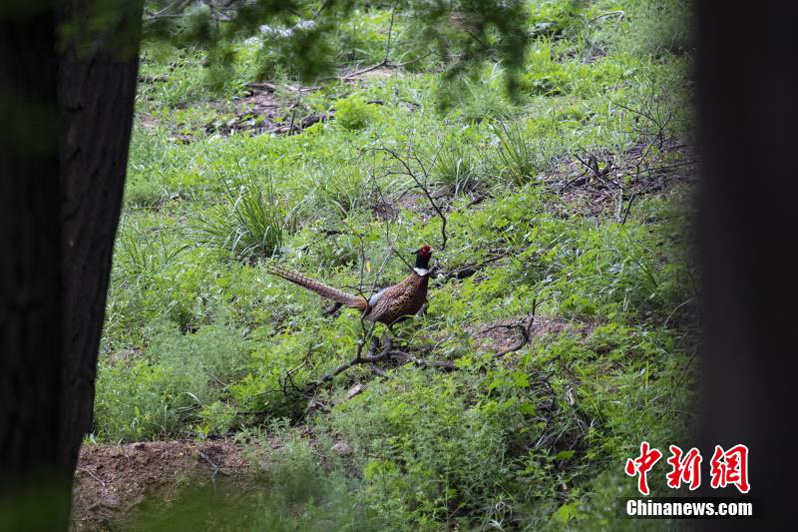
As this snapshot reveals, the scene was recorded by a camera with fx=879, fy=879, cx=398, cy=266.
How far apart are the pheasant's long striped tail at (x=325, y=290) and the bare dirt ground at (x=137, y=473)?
144cm

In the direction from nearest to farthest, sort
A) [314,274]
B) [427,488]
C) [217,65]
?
[217,65] → [427,488] → [314,274]

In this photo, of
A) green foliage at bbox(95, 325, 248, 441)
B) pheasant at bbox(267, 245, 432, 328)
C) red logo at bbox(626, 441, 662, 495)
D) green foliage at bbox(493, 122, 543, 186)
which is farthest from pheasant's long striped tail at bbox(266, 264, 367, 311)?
red logo at bbox(626, 441, 662, 495)

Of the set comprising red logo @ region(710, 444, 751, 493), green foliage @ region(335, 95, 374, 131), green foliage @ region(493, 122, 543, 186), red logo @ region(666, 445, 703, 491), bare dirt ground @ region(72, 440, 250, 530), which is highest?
green foliage @ region(335, 95, 374, 131)

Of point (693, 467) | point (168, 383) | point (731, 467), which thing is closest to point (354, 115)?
point (168, 383)

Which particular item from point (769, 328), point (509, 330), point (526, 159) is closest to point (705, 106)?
point (769, 328)

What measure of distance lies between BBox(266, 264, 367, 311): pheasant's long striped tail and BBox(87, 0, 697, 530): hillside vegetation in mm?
125

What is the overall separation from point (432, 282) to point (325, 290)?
0.80 metres

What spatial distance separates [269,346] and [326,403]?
2.33 ft

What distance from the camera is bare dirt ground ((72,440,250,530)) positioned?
4207mm

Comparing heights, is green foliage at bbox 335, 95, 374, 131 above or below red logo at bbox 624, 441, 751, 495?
above

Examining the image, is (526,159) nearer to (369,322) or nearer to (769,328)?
(369,322)

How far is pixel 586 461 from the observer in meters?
4.14

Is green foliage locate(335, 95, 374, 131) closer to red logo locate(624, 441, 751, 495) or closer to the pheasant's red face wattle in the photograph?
the pheasant's red face wattle

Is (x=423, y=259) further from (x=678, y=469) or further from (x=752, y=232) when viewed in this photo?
(x=752, y=232)
